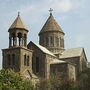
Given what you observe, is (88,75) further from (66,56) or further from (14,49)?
(14,49)

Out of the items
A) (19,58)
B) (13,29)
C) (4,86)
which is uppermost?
(13,29)

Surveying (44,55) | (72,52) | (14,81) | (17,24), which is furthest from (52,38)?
(14,81)

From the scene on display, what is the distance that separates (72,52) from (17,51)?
1125 centimetres

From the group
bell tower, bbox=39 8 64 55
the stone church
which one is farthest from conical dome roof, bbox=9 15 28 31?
bell tower, bbox=39 8 64 55

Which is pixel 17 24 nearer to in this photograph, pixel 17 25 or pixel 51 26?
pixel 17 25

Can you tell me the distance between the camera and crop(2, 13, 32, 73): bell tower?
44.9 metres

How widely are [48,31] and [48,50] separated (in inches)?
119

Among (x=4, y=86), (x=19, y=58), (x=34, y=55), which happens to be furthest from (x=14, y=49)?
(x=4, y=86)

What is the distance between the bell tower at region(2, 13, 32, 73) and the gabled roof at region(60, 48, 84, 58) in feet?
26.2

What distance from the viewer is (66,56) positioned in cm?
5266

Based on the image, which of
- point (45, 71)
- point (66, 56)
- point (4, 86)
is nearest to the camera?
point (4, 86)

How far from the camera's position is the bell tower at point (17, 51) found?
4491cm

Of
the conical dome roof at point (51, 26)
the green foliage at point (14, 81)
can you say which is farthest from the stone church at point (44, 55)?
the green foliage at point (14, 81)

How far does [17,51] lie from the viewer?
148ft
